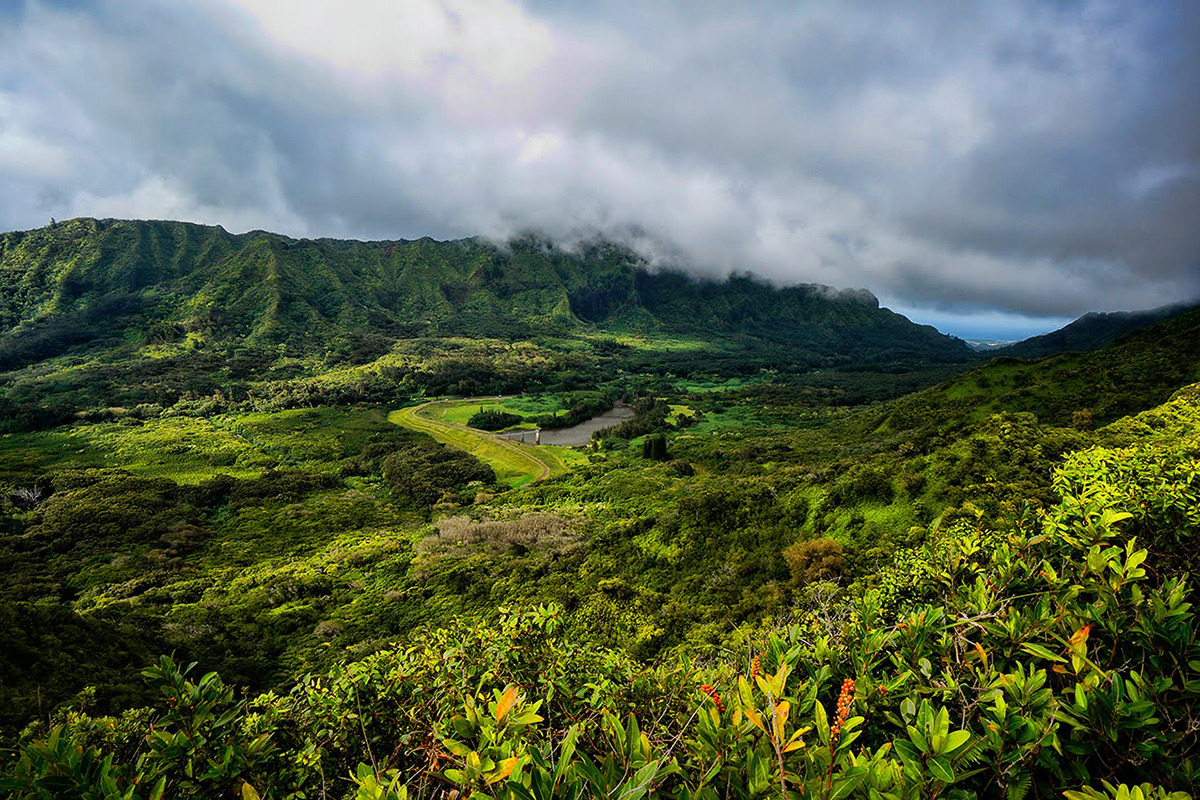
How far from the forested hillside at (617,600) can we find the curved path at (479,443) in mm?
1430

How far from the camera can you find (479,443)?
281ft

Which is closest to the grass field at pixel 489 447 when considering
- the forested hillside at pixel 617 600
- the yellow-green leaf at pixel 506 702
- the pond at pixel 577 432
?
the forested hillside at pixel 617 600

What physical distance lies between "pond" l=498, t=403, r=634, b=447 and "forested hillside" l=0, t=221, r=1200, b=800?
115 inches

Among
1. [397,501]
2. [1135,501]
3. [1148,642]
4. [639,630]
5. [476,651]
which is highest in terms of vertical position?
[1135,501]

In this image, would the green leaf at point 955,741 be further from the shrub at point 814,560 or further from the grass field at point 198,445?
the grass field at point 198,445

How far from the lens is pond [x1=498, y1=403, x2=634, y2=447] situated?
89438 millimetres

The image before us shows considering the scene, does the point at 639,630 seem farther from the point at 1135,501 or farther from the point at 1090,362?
the point at 1090,362

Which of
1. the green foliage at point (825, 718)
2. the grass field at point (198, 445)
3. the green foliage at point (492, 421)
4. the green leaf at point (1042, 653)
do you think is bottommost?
the grass field at point (198, 445)

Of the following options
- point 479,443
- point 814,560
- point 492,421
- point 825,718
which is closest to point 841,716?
point 825,718

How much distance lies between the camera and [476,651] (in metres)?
5.53

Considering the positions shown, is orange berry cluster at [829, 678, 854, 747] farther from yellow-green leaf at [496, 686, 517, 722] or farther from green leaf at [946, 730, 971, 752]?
yellow-green leaf at [496, 686, 517, 722]

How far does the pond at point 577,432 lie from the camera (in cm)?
8944

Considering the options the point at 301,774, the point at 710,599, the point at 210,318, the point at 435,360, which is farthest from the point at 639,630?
the point at 210,318

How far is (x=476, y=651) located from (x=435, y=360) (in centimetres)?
15556
